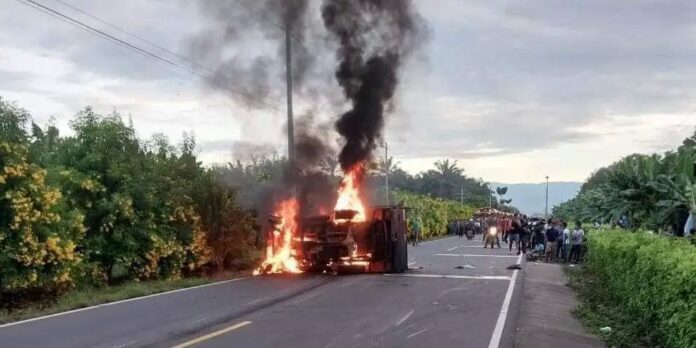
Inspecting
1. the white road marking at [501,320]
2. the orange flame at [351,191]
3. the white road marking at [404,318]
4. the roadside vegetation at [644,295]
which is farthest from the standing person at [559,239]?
the white road marking at [404,318]

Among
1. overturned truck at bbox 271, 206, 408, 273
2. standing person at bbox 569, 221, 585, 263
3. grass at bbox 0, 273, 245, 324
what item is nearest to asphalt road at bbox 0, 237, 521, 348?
grass at bbox 0, 273, 245, 324

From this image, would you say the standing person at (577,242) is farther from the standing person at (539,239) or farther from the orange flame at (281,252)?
the orange flame at (281,252)

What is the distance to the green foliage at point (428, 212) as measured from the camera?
50.3m

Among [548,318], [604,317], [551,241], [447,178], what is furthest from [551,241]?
[447,178]

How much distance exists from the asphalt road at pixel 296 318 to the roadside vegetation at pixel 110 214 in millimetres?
1748

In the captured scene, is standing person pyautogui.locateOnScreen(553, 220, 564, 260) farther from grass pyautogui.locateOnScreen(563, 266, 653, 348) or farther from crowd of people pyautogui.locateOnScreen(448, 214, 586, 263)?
grass pyautogui.locateOnScreen(563, 266, 653, 348)

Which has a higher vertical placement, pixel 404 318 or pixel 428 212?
pixel 428 212

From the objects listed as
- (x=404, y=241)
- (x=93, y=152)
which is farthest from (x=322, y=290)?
(x=93, y=152)

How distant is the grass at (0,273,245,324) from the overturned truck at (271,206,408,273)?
11.2 feet

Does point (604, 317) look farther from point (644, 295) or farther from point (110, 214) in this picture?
point (110, 214)

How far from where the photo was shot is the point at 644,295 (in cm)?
985

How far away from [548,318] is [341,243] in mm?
7693

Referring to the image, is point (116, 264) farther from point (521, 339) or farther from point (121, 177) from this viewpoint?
point (521, 339)

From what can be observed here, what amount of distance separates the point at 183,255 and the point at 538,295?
999 cm
